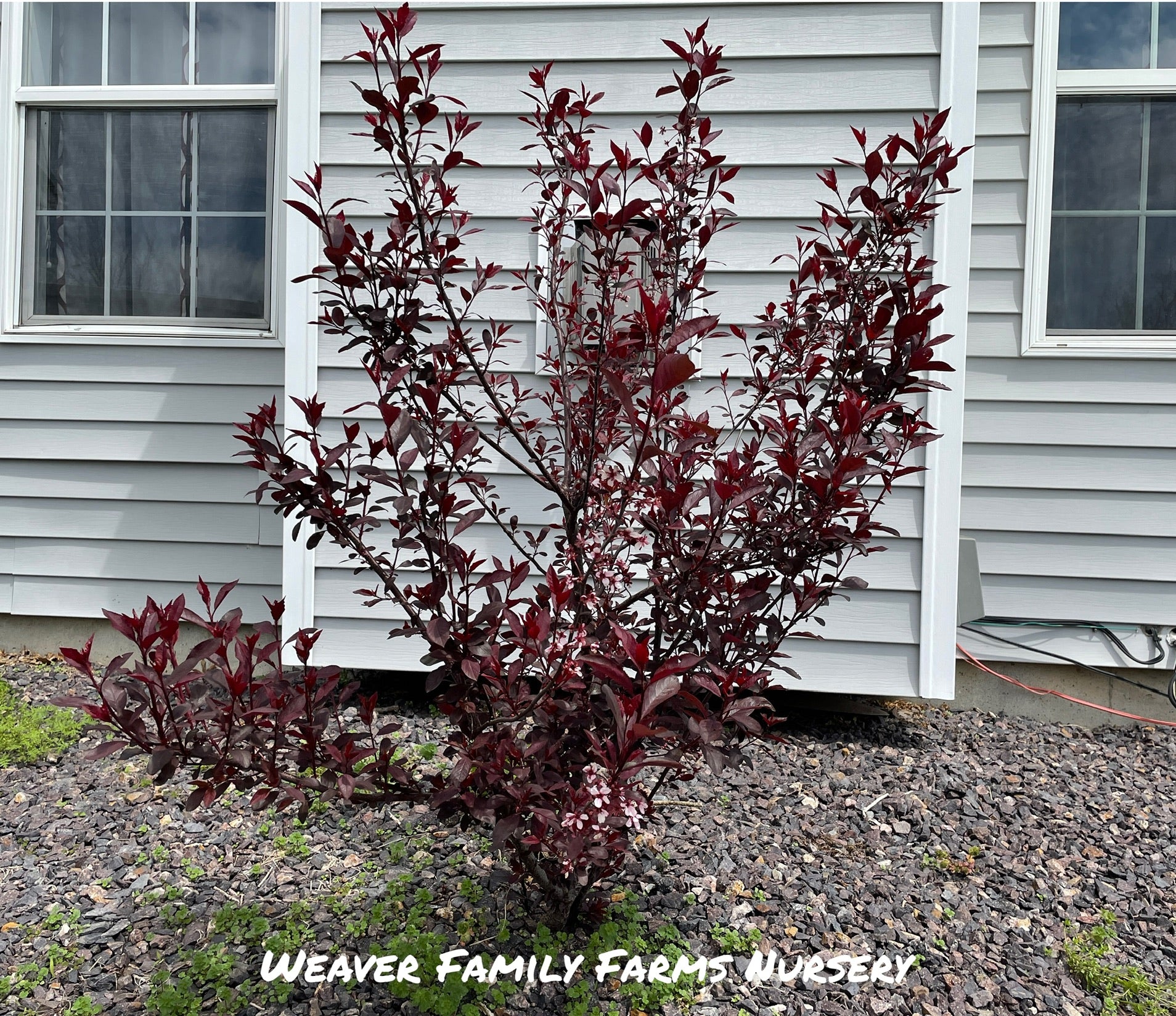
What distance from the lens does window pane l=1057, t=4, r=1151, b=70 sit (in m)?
3.00

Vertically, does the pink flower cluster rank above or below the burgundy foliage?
below

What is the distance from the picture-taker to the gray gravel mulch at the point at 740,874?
1.63m

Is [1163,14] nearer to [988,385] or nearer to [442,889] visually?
[988,385]

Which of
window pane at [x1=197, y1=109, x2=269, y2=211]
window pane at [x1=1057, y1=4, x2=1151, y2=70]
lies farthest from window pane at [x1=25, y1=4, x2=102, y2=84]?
window pane at [x1=1057, y1=4, x2=1151, y2=70]

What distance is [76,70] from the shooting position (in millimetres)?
3277

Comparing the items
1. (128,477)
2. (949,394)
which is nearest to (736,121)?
(949,394)

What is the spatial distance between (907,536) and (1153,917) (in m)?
1.14

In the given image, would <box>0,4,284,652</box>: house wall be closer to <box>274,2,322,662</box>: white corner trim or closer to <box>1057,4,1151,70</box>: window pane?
<box>274,2,322,662</box>: white corner trim

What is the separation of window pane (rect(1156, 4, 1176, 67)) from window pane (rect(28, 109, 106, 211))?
13.1ft

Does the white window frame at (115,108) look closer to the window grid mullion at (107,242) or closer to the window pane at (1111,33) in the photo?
the window grid mullion at (107,242)

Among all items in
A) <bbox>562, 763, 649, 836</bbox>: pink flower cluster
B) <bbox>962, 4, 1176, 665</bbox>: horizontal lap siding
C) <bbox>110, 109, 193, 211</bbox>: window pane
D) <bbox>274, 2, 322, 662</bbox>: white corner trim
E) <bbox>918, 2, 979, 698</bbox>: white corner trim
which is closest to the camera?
<bbox>562, 763, 649, 836</bbox>: pink flower cluster

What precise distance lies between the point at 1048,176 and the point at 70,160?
372 centimetres

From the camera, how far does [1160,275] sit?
9.98 feet

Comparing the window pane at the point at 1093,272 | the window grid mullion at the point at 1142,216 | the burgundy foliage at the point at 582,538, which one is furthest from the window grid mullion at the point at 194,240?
the window grid mullion at the point at 1142,216
